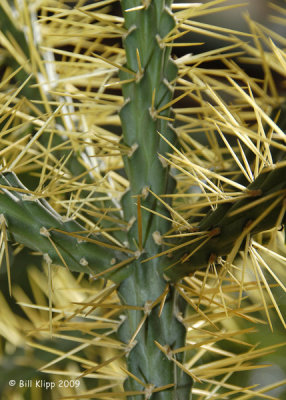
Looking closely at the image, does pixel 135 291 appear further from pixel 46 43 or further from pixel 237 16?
pixel 237 16

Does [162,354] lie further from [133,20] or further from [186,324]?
[133,20]

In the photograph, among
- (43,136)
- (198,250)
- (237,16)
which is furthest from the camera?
(237,16)

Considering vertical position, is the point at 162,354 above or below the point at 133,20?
below

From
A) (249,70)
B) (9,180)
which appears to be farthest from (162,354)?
(249,70)

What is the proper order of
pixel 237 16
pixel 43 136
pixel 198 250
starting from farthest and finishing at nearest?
1. pixel 237 16
2. pixel 43 136
3. pixel 198 250

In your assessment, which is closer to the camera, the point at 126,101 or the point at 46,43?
the point at 126,101

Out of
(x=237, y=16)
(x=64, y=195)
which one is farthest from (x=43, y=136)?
(x=237, y=16)
